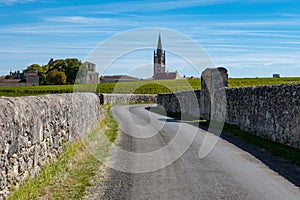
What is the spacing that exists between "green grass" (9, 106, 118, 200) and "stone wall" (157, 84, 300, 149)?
5856mm

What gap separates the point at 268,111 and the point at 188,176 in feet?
24.7

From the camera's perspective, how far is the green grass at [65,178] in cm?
703

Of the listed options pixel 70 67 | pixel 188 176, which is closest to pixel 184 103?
pixel 188 176

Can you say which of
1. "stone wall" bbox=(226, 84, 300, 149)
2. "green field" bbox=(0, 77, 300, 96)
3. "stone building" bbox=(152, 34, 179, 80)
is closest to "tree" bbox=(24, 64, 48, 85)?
"green field" bbox=(0, 77, 300, 96)

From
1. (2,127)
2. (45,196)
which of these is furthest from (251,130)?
(2,127)

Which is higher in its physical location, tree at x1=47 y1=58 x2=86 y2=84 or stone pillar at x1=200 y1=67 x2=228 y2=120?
tree at x1=47 y1=58 x2=86 y2=84

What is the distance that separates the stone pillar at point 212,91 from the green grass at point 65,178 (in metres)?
12.4

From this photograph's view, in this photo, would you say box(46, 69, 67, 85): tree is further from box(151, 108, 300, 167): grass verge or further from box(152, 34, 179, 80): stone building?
box(151, 108, 300, 167): grass verge

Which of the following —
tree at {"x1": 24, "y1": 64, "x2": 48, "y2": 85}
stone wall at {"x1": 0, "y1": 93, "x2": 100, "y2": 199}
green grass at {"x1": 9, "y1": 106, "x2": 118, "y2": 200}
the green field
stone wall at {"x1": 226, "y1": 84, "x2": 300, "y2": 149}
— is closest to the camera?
stone wall at {"x1": 0, "y1": 93, "x2": 100, "y2": 199}

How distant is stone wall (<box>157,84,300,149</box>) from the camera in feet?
43.1

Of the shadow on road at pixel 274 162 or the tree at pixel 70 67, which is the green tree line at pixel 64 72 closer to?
the tree at pixel 70 67

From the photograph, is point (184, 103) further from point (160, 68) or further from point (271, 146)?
point (160, 68)

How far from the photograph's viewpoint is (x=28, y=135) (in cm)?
712

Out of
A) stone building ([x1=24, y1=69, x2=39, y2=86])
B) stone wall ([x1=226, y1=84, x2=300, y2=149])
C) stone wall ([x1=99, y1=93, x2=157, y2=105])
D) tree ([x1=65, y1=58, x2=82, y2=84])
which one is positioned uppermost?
tree ([x1=65, y1=58, x2=82, y2=84])
